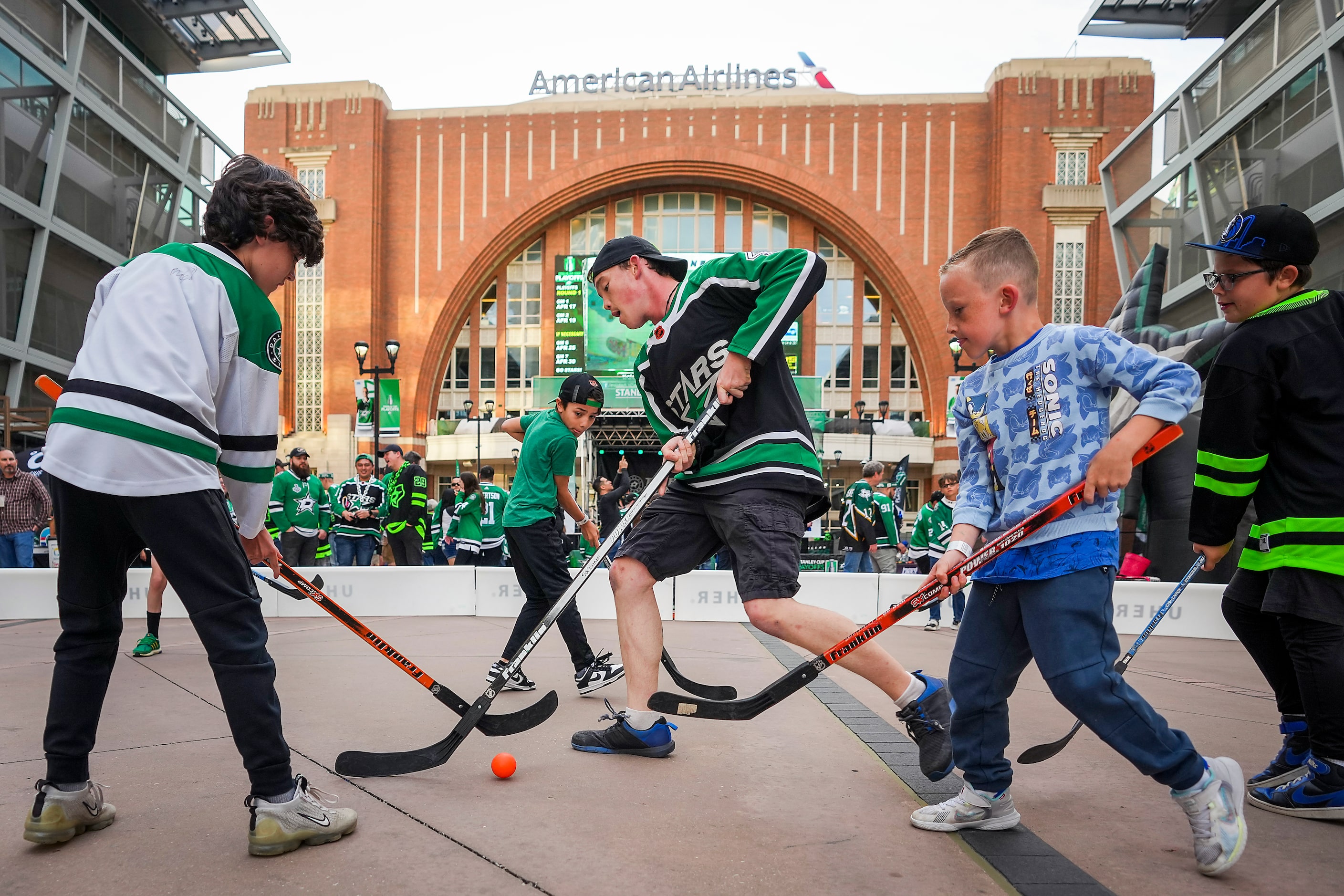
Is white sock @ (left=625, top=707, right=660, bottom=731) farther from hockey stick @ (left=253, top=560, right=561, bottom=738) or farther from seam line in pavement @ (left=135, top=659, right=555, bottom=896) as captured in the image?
seam line in pavement @ (left=135, top=659, right=555, bottom=896)

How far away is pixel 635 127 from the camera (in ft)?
131

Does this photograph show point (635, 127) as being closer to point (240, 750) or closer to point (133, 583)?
point (133, 583)

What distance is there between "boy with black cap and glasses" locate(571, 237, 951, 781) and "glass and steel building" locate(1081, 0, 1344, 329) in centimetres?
1337

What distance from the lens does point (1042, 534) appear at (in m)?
2.46

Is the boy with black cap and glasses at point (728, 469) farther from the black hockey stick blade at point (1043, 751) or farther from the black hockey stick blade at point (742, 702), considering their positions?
the black hockey stick blade at point (1043, 751)

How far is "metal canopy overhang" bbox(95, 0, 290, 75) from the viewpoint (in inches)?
1251

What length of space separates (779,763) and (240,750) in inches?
69.9

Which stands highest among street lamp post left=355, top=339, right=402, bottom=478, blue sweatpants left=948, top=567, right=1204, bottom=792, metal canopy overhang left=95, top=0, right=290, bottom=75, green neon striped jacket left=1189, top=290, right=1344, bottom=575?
metal canopy overhang left=95, top=0, right=290, bottom=75

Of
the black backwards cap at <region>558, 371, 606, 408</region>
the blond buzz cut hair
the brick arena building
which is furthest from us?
the brick arena building

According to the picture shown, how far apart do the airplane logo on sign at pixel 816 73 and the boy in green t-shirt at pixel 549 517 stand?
1606 inches

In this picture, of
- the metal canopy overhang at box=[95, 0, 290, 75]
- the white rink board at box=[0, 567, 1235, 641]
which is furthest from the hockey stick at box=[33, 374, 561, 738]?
the metal canopy overhang at box=[95, 0, 290, 75]

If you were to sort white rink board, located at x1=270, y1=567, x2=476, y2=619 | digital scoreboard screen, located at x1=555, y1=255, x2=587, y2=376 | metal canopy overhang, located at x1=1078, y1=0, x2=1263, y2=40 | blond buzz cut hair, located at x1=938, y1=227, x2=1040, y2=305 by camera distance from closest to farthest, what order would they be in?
1. blond buzz cut hair, located at x1=938, y1=227, x2=1040, y2=305
2. white rink board, located at x1=270, y1=567, x2=476, y2=619
3. metal canopy overhang, located at x1=1078, y1=0, x2=1263, y2=40
4. digital scoreboard screen, located at x1=555, y1=255, x2=587, y2=376

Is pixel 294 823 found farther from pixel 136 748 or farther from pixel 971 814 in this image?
pixel 971 814

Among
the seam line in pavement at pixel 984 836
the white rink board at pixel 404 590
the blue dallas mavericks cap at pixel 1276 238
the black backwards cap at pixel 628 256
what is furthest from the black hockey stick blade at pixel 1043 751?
the white rink board at pixel 404 590
